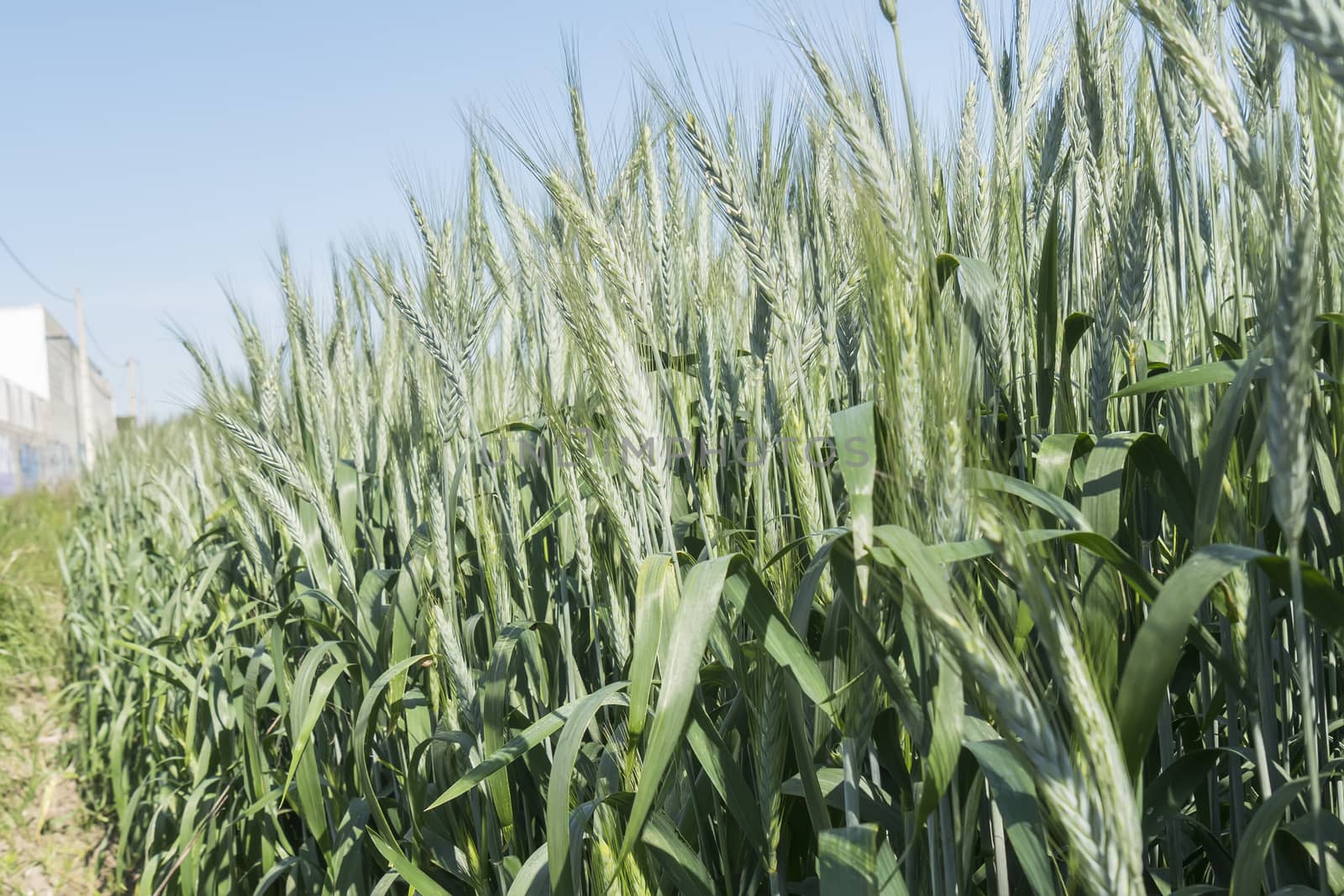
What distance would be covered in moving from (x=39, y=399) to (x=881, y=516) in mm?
33099

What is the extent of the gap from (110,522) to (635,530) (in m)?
6.05

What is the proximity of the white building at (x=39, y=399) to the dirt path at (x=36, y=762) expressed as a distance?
15.0 metres

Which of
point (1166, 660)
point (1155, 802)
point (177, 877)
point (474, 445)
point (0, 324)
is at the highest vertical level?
point (0, 324)

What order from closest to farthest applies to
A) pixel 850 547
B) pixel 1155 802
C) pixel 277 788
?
pixel 850 547 < pixel 1155 802 < pixel 277 788

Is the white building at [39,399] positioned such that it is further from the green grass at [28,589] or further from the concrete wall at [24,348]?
the green grass at [28,589]

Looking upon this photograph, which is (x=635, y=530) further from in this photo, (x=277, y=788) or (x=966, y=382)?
(x=277, y=788)

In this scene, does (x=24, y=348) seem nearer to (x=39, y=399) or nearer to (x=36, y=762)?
(x=39, y=399)

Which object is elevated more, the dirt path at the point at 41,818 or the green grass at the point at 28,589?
the green grass at the point at 28,589

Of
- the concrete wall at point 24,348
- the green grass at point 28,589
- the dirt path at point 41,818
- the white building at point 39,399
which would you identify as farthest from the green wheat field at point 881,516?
the concrete wall at point 24,348

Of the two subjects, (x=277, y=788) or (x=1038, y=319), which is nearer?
(x=1038, y=319)

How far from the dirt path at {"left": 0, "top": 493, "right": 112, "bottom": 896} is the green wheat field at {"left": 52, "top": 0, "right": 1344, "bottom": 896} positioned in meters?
1.33

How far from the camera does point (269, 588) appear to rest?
2.39m

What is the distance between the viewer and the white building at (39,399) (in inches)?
858

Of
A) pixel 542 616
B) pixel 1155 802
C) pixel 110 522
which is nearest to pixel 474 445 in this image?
pixel 542 616
